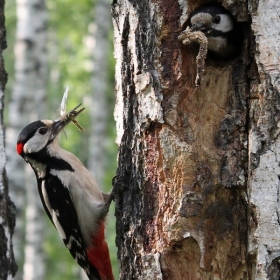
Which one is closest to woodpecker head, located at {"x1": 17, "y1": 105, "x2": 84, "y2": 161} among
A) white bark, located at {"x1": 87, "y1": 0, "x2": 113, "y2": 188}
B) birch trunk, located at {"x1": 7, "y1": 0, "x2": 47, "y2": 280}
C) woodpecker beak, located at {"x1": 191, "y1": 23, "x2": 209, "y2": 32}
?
woodpecker beak, located at {"x1": 191, "y1": 23, "x2": 209, "y2": 32}

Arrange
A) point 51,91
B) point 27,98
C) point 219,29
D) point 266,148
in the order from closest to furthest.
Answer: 1. point 266,148
2. point 219,29
3. point 27,98
4. point 51,91

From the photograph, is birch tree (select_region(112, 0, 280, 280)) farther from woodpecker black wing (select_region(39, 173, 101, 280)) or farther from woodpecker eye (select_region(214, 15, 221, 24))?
woodpecker black wing (select_region(39, 173, 101, 280))

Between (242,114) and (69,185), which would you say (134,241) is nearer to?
(242,114)

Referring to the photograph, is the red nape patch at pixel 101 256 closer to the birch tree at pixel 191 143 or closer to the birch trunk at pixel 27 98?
the birch tree at pixel 191 143

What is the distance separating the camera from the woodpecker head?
4746 mm

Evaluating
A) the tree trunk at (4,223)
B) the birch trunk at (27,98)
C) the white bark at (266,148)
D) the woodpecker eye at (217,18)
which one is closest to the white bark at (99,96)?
the birch trunk at (27,98)

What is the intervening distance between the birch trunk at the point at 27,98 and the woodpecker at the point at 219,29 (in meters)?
6.10

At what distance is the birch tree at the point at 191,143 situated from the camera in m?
2.92

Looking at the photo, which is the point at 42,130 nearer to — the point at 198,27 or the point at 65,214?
the point at 65,214

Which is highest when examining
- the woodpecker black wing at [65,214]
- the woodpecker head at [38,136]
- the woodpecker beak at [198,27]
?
the woodpecker beak at [198,27]

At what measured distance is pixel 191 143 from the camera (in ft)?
10.5

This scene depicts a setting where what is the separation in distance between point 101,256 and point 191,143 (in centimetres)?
163

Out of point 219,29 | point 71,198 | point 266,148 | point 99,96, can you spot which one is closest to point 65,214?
point 71,198

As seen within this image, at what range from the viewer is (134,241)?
327 cm
